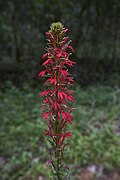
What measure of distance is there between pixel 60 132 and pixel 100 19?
22.1ft

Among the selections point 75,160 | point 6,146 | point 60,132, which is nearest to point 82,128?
point 75,160

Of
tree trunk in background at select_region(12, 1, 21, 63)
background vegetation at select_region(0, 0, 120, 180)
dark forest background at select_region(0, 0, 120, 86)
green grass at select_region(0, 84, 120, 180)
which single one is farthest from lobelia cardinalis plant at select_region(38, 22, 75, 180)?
tree trunk in background at select_region(12, 1, 21, 63)

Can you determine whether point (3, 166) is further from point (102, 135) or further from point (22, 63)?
point (22, 63)

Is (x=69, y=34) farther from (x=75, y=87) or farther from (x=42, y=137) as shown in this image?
(x=42, y=137)

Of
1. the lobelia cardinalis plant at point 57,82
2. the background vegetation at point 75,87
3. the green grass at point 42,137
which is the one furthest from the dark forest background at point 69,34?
the lobelia cardinalis plant at point 57,82

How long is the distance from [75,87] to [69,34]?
1.85 metres

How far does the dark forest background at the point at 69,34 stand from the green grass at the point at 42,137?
154cm

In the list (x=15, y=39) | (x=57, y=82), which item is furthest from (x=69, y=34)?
(x=57, y=82)

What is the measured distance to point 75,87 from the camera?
6.05m

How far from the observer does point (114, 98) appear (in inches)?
218

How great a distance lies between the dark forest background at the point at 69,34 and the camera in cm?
→ 680

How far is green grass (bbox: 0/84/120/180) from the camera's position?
11.6 feet

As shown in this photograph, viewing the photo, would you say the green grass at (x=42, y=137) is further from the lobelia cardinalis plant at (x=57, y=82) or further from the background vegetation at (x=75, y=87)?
the lobelia cardinalis plant at (x=57, y=82)

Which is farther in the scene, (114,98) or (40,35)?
(40,35)
